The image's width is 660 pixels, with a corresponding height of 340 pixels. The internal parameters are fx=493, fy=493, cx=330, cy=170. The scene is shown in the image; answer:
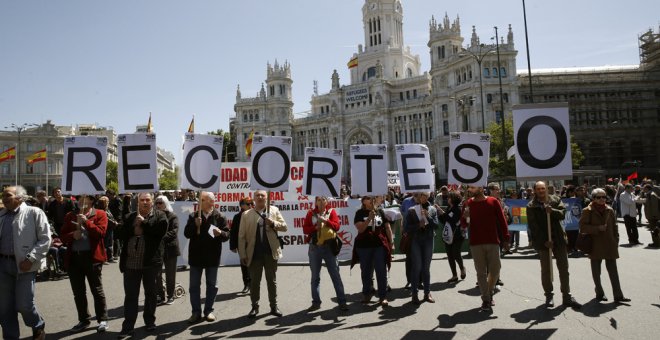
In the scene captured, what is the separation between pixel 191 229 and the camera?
810cm

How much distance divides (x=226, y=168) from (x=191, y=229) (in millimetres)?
7178

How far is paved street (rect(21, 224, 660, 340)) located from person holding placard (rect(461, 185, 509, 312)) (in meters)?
0.46

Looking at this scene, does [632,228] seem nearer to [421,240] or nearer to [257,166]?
[421,240]

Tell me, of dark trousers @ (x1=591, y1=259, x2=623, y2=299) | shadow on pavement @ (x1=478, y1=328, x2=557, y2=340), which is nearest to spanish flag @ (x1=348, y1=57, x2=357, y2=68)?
dark trousers @ (x1=591, y1=259, x2=623, y2=299)

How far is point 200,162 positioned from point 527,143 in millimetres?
5941

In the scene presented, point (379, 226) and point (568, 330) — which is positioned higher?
point (379, 226)

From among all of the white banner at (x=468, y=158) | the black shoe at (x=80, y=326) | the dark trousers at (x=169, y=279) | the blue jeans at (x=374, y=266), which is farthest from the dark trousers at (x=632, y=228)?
the black shoe at (x=80, y=326)

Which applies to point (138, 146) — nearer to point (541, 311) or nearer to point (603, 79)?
point (541, 311)

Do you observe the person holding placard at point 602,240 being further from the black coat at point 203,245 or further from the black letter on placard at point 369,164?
the black coat at point 203,245

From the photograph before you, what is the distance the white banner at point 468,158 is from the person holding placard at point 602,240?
78.6 inches

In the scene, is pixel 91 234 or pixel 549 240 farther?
pixel 549 240

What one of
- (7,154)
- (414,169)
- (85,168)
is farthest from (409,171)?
Result: (7,154)

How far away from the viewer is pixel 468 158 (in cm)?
1000

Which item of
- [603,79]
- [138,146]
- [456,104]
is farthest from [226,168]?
[603,79]
